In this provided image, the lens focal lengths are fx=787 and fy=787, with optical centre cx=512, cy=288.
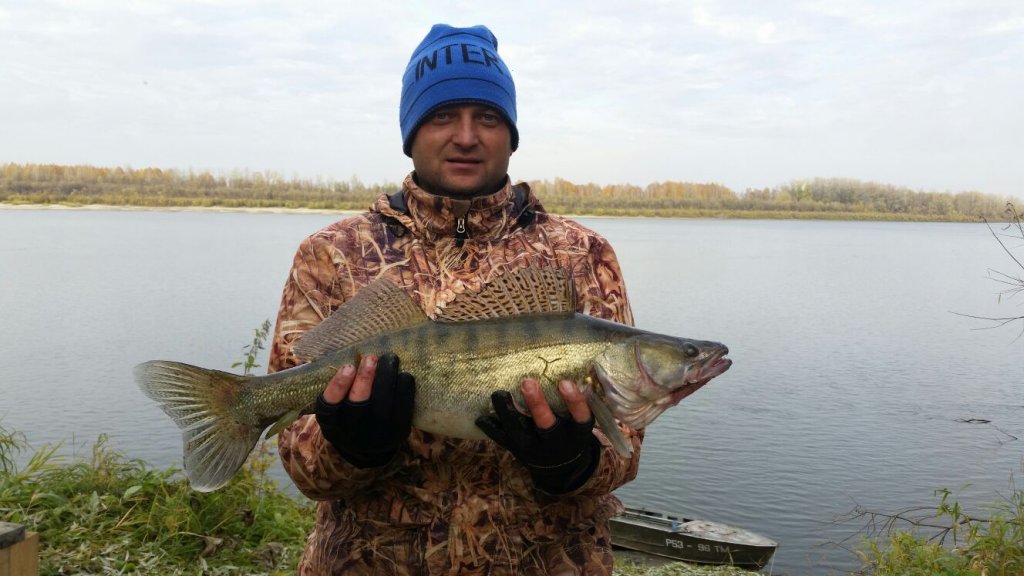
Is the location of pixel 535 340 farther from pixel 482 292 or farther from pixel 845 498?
pixel 845 498

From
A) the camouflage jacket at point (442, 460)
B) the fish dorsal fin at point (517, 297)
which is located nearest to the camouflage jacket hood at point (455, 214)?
the camouflage jacket at point (442, 460)

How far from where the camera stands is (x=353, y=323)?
2.98 metres

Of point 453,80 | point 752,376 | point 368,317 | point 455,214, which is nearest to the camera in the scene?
point 368,317

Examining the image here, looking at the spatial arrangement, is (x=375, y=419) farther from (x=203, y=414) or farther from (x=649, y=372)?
(x=649, y=372)

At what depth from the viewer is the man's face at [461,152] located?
10.4 feet

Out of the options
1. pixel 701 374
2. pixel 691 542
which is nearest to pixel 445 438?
pixel 701 374

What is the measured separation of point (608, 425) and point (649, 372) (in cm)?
26

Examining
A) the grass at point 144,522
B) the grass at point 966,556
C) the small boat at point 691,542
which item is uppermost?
the grass at point 144,522

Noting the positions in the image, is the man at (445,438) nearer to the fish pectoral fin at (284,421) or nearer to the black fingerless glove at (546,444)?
the black fingerless glove at (546,444)

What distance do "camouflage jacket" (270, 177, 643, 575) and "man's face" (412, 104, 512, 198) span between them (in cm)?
8

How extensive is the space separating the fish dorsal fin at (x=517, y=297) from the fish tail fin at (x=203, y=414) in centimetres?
86

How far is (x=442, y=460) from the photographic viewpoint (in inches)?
→ 116

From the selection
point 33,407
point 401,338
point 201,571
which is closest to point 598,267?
point 401,338

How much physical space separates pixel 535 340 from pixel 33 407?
1456cm
